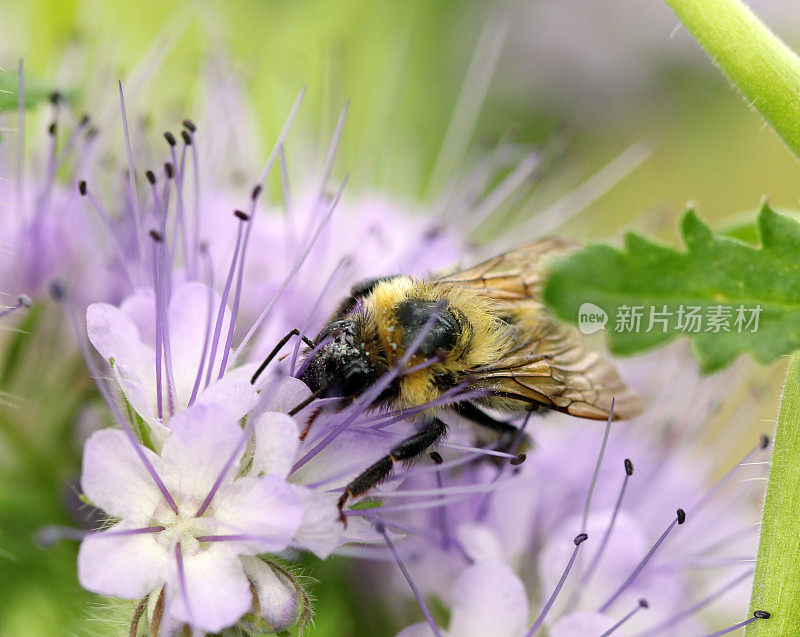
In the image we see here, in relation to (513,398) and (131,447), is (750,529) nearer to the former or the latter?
(513,398)

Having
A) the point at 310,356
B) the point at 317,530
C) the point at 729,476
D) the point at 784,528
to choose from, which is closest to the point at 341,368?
the point at 310,356

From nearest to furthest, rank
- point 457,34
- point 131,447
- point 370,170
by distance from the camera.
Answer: point 131,447 < point 370,170 < point 457,34

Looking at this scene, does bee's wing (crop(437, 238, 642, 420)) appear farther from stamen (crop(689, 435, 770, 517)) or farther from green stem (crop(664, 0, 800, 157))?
green stem (crop(664, 0, 800, 157))

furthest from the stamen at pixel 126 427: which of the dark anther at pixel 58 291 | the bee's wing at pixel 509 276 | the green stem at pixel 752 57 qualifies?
the green stem at pixel 752 57

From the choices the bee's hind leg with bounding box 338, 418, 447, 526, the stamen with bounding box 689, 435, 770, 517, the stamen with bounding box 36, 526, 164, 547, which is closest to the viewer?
the stamen with bounding box 36, 526, 164, 547

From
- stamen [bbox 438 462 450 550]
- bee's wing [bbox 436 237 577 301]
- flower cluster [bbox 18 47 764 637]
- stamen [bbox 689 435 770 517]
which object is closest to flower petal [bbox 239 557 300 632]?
flower cluster [bbox 18 47 764 637]

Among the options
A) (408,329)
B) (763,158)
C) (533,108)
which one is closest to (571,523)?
(408,329)

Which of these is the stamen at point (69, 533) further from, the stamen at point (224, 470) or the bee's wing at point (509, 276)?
the bee's wing at point (509, 276)
